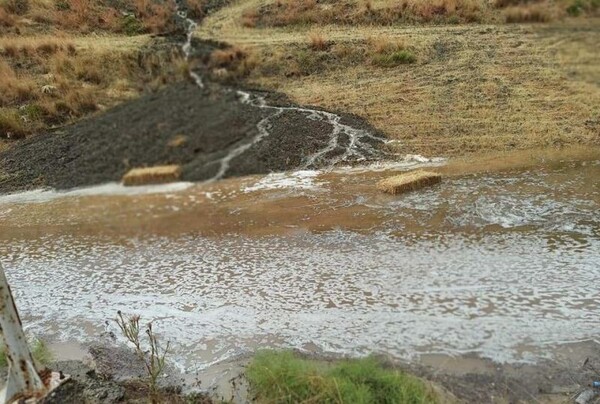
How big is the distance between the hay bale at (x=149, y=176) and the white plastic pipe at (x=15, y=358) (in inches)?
154

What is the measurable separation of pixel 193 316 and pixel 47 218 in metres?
3.43

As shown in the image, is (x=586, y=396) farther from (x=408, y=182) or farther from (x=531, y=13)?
(x=408, y=182)

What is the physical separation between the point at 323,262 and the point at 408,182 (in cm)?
189

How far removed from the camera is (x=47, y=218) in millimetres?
6922

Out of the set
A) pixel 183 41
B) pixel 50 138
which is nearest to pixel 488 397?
pixel 50 138

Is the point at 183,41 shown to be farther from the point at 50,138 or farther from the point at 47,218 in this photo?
the point at 47,218

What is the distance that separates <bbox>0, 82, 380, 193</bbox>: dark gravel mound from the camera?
Answer: 23.5 ft

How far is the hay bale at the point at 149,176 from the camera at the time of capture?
6.66m

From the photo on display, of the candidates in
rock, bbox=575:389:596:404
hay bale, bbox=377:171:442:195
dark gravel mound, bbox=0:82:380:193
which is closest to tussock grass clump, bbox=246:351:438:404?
rock, bbox=575:389:596:404

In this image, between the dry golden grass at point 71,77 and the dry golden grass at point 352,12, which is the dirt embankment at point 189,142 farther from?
the dry golden grass at point 352,12

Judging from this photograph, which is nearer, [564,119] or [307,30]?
[564,119]

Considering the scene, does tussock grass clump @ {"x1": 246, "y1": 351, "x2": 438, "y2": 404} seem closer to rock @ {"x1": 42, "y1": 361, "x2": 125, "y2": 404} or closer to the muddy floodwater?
the muddy floodwater

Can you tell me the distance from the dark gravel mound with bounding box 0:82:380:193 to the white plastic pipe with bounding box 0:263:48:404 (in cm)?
416

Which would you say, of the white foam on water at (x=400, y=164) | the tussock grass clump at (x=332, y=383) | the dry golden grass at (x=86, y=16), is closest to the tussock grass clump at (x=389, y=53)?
the white foam on water at (x=400, y=164)
